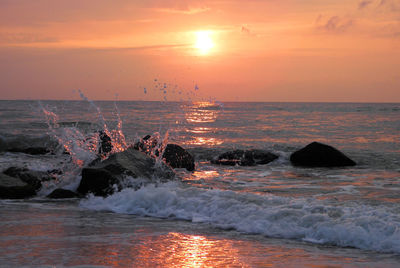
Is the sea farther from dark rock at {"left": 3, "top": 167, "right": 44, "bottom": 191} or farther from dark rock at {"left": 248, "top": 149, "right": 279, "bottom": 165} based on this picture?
dark rock at {"left": 248, "top": 149, "right": 279, "bottom": 165}

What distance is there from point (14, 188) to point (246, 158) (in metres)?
8.38

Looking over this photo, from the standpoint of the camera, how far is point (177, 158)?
13867 millimetres

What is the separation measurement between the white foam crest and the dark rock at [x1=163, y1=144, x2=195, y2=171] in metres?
3.85

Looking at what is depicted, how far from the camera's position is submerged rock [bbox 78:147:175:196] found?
9578 millimetres

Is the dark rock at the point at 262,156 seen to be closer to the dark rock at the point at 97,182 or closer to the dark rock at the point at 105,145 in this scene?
the dark rock at the point at 105,145

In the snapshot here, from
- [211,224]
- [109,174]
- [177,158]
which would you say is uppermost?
[177,158]

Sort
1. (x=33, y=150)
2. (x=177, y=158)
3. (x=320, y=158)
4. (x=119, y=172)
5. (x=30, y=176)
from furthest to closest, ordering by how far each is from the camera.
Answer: (x=33, y=150), (x=320, y=158), (x=177, y=158), (x=30, y=176), (x=119, y=172)

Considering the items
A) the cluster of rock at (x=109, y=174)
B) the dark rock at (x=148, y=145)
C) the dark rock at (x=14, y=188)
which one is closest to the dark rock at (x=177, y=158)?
the cluster of rock at (x=109, y=174)

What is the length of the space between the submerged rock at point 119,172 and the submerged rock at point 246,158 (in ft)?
15.3

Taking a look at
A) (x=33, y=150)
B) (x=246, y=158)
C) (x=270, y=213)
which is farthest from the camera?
(x=33, y=150)

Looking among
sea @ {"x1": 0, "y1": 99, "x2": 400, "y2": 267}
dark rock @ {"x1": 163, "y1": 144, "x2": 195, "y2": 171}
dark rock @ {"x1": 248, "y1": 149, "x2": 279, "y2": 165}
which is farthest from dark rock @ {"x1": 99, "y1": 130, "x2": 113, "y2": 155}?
dark rock @ {"x1": 248, "y1": 149, "x2": 279, "y2": 165}

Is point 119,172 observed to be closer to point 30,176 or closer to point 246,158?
point 30,176

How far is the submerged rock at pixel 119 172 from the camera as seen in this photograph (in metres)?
9.58

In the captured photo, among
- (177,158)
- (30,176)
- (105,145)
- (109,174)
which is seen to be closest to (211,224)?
(109,174)
